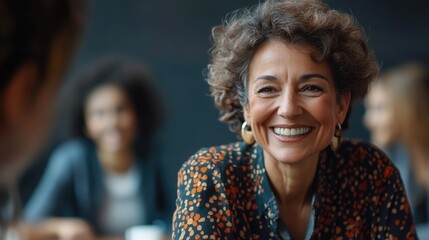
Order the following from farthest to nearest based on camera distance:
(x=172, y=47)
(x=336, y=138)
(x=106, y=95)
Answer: (x=172, y=47)
(x=106, y=95)
(x=336, y=138)

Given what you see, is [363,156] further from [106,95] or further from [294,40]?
[106,95]

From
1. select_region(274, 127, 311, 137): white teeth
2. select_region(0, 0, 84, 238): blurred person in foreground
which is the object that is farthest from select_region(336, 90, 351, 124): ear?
select_region(0, 0, 84, 238): blurred person in foreground

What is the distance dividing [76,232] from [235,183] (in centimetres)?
113

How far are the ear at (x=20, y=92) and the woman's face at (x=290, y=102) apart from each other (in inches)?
28.8

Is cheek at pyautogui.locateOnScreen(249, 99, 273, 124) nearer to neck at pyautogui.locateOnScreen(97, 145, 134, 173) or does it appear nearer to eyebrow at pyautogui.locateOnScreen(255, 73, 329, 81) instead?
eyebrow at pyautogui.locateOnScreen(255, 73, 329, 81)

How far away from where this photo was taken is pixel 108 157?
10.8 feet

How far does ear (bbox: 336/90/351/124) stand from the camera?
1502 millimetres

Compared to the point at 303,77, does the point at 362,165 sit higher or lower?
lower

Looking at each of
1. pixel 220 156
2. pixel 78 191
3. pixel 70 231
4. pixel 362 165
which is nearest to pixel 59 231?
pixel 70 231

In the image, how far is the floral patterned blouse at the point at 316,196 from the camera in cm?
142

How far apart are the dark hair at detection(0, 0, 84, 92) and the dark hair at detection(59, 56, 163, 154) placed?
2663 mm

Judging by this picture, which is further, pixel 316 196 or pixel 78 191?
pixel 78 191

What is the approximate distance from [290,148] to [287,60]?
0.16 m

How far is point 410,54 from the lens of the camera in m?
3.81
